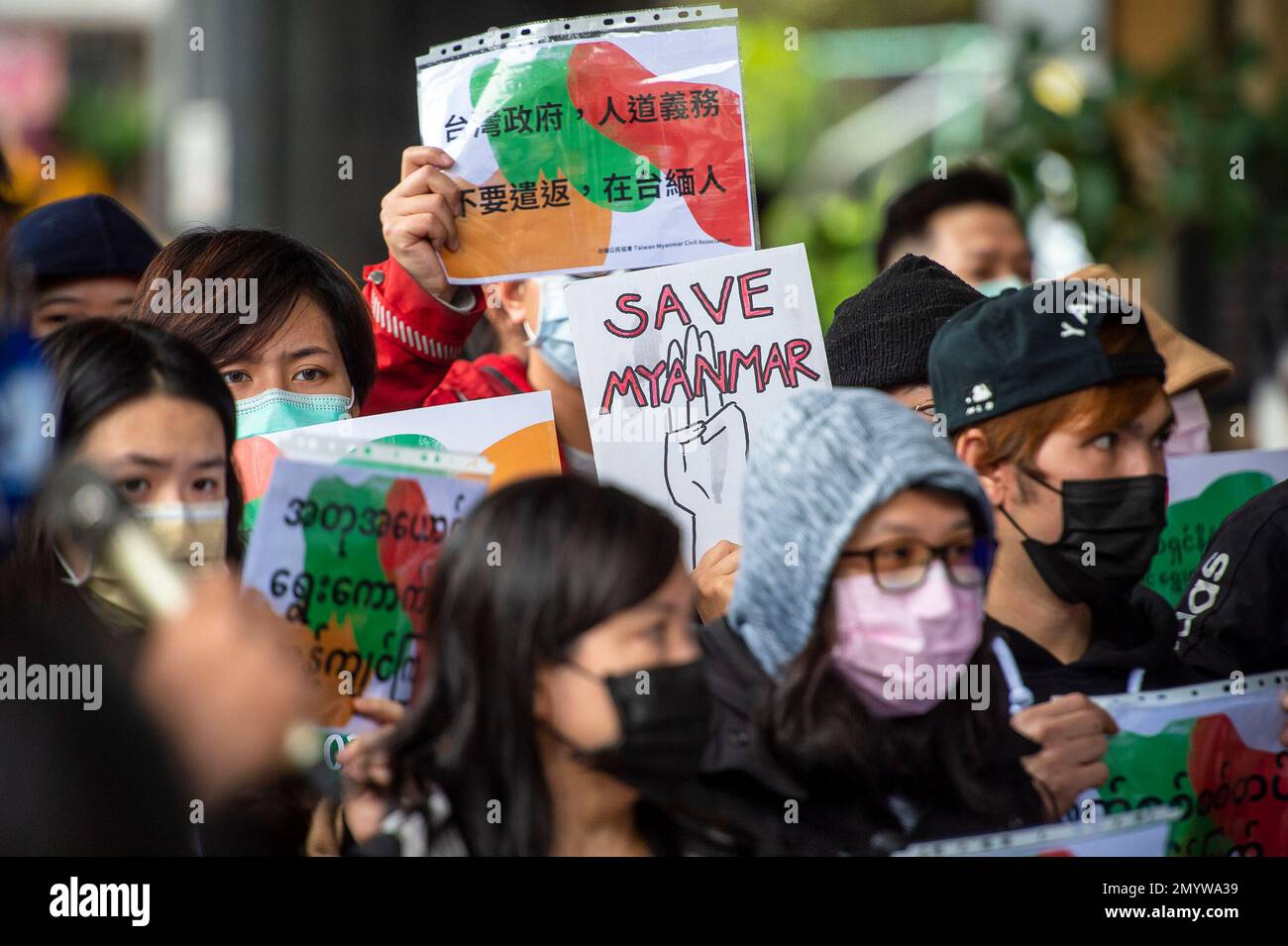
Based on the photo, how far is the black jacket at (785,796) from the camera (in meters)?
2.37

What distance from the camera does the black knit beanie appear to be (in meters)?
3.20

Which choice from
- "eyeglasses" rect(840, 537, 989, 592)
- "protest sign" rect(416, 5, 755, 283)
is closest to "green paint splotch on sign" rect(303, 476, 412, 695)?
"eyeglasses" rect(840, 537, 989, 592)

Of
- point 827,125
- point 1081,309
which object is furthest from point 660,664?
point 827,125

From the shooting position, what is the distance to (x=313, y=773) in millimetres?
2463

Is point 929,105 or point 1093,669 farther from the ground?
point 929,105

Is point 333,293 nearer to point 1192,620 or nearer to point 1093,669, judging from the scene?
point 1093,669

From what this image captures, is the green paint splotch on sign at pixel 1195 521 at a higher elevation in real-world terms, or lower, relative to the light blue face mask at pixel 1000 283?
lower

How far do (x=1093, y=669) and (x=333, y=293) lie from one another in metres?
1.55

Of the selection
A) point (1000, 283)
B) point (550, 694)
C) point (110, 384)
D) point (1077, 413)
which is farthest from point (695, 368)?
point (1000, 283)

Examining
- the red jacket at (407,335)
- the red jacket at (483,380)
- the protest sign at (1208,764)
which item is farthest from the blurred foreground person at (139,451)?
the protest sign at (1208,764)

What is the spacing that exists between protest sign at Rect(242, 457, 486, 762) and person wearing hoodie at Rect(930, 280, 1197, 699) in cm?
91

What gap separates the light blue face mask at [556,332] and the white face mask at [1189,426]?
1538 millimetres

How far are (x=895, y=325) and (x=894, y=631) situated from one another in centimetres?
105

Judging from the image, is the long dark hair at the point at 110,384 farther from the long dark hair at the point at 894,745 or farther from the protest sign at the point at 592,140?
the long dark hair at the point at 894,745
